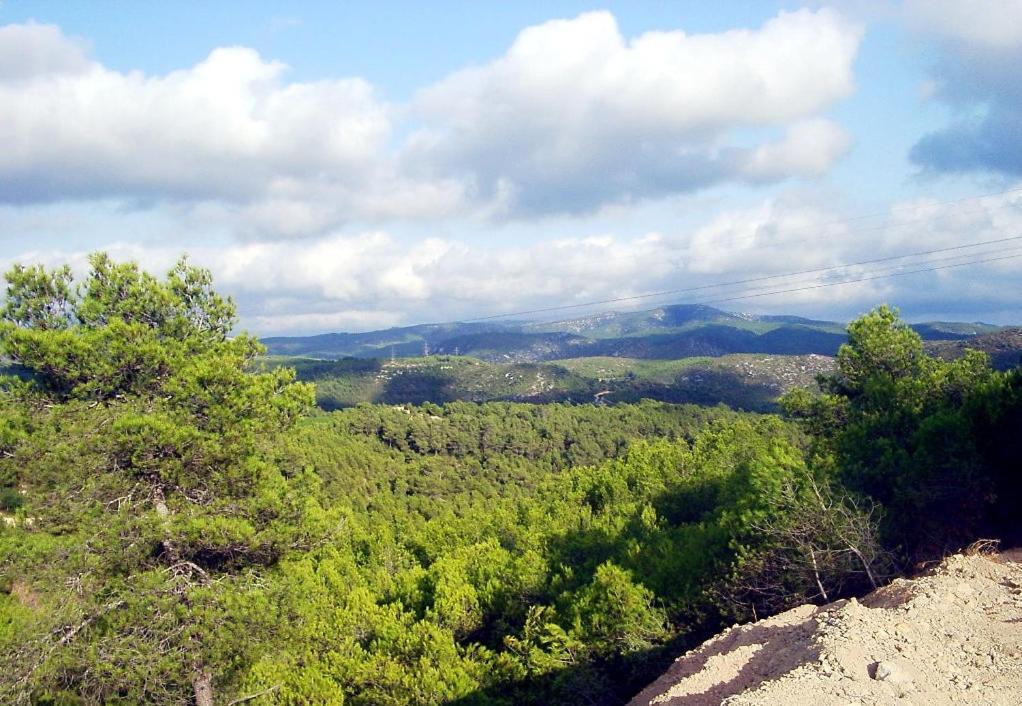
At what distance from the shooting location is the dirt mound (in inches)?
376

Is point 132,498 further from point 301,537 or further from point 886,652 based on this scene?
point 886,652

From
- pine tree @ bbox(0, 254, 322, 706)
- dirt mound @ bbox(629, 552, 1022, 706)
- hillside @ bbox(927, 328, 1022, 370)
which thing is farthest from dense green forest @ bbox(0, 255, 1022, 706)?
hillside @ bbox(927, 328, 1022, 370)

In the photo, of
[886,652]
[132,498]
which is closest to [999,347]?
[886,652]

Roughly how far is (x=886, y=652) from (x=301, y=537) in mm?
12046

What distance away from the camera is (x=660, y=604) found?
2011 centimetres

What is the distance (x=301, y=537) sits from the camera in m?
14.1

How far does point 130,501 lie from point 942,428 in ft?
76.2

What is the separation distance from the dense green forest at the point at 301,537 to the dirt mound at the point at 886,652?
389 centimetres

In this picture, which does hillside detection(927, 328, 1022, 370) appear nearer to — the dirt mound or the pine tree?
the dirt mound

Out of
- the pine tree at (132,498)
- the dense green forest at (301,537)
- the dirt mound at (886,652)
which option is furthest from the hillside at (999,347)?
→ the pine tree at (132,498)

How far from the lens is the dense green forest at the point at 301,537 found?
11.9 m

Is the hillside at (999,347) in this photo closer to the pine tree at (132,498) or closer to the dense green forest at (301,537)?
the dense green forest at (301,537)

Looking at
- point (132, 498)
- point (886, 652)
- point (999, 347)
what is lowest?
point (999, 347)

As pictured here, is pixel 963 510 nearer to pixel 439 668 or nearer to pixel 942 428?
pixel 942 428
